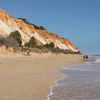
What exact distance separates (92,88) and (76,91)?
0.89 m

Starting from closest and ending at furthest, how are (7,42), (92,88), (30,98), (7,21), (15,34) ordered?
(30,98)
(92,88)
(7,42)
(15,34)
(7,21)

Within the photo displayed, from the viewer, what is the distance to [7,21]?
7188 cm

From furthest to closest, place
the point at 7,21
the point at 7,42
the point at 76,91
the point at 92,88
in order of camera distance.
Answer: the point at 7,21 < the point at 7,42 < the point at 92,88 < the point at 76,91

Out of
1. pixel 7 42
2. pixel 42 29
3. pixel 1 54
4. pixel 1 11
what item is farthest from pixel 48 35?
pixel 1 54

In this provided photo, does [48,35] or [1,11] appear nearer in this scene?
[1,11]

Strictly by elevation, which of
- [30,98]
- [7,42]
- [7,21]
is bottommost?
[30,98]

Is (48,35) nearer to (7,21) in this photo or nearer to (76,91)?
(7,21)

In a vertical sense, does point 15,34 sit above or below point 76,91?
above

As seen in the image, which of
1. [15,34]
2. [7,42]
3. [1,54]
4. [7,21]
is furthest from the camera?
[7,21]

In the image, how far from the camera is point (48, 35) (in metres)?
113

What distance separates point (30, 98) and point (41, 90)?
170 cm

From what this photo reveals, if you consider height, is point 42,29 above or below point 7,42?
above

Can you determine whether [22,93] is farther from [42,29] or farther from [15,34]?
[42,29]

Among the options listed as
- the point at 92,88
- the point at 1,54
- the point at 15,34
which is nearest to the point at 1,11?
the point at 15,34
